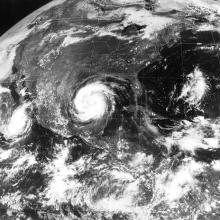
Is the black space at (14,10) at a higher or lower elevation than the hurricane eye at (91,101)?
lower

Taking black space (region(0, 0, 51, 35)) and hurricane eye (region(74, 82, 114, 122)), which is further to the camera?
black space (region(0, 0, 51, 35))

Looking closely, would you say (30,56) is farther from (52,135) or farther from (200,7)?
(200,7)

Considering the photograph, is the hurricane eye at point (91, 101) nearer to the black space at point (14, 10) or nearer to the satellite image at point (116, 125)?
the satellite image at point (116, 125)

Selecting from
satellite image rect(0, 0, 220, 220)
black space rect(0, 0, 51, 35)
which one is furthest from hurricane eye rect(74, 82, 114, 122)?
black space rect(0, 0, 51, 35)

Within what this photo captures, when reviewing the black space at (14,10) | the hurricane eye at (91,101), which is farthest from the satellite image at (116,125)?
the black space at (14,10)

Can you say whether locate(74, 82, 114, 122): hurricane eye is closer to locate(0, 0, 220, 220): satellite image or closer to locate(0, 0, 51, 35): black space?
locate(0, 0, 220, 220): satellite image

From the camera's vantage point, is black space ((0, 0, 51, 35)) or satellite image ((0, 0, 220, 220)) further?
black space ((0, 0, 51, 35))

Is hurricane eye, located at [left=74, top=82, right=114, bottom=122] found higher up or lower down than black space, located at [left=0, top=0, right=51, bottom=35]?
higher up
